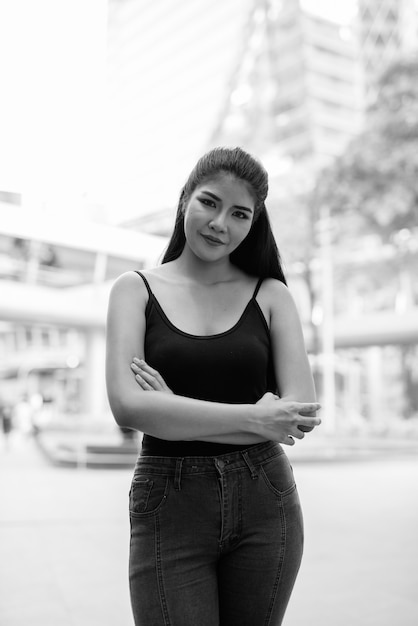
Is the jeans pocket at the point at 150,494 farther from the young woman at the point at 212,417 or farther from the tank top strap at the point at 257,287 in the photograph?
the tank top strap at the point at 257,287

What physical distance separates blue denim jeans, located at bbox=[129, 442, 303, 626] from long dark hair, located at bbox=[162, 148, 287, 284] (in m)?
0.36

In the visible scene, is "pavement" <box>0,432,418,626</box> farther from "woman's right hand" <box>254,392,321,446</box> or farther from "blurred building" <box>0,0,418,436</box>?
"blurred building" <box>0,0,418,436</box>

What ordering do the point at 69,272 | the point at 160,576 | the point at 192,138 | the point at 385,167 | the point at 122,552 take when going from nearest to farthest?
1. the point at 160,576
2. the point at 122,552
3. the point at 385,167
4. the point at 69,272
5. the point at 192,138

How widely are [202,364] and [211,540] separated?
285mm

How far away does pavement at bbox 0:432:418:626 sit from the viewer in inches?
128

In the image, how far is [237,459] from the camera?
1.16 meters

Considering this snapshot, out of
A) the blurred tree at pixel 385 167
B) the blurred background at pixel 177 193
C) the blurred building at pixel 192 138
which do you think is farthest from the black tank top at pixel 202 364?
the blurred tree at pixel 385 167

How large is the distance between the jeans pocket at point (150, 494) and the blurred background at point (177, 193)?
59 centimetres

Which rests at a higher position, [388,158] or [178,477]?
[388,158]

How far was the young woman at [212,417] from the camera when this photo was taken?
3.67 ft

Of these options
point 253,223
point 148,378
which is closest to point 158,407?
point 148,378

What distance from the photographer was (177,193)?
1.41 metres

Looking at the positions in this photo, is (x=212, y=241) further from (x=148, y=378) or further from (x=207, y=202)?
(x=148, y=378)

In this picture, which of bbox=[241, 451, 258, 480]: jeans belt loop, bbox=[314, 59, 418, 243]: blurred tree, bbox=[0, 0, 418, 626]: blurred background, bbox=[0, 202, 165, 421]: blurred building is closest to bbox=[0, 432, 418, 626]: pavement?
bbox=[0, 0, 418, 626]: blurred background
